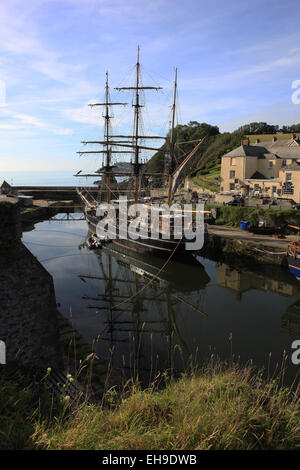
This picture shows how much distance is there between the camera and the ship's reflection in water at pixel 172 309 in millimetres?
10367

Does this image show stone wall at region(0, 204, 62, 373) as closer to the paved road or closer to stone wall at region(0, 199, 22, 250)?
stone wall at region(0, 199, 22, 250)

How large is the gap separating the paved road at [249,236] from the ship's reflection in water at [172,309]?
9.28 ft

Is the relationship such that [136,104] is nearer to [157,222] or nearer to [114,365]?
[157,222]

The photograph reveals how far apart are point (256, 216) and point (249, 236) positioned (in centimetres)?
279

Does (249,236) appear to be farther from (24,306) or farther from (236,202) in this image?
(24,306)

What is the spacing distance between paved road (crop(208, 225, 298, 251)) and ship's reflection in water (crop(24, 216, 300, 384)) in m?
2.83

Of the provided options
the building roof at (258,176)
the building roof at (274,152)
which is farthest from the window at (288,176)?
the building roof at (258,176)

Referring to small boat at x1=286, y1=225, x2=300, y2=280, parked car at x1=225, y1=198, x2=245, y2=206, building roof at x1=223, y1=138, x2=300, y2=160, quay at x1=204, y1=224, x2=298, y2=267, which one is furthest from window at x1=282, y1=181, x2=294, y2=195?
small boat at x1=286, y1=225, x2=300, y2=280

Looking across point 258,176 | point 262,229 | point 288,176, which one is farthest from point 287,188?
point 262,229

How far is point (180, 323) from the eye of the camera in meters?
13.1

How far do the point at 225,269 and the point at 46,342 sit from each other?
1518cm

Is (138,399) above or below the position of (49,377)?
above

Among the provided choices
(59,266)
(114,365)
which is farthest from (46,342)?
(59,266)

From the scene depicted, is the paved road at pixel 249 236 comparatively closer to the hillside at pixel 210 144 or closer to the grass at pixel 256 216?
the grass at pixel 256 216
